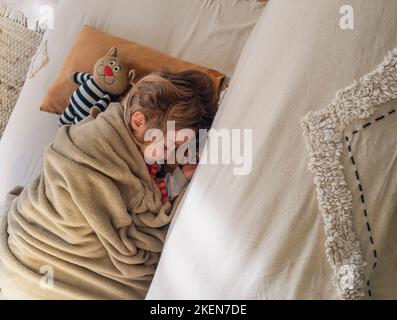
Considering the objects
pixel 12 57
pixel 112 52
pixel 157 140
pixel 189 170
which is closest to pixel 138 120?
pixel 157 140

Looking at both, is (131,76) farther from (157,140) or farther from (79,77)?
(157,140)

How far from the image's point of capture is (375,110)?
2.00ft

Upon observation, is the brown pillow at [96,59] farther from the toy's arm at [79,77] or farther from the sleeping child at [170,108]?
the sleeping child at [170,108]

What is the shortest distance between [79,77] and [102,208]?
1.53ft

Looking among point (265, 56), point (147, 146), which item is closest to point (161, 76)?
point (147, 146)

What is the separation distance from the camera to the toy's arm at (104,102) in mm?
1092

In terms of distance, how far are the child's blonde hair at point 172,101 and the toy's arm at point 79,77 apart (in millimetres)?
234

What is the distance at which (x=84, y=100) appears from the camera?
3.66 ft

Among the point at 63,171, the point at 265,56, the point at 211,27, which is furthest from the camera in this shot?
the point at 211,27

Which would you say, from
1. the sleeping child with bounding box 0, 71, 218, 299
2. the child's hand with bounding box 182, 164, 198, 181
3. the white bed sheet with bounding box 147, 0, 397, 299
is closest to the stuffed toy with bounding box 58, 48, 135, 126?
the sleeping child with bounding box 0, 71, 218, 299

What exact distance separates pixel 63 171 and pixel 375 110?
67 cm

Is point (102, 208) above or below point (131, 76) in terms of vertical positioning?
below

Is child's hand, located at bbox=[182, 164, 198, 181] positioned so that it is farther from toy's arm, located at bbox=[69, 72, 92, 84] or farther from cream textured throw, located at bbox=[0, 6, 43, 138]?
cream textured throw, located at bbox=[0, 6, 43, 138]
